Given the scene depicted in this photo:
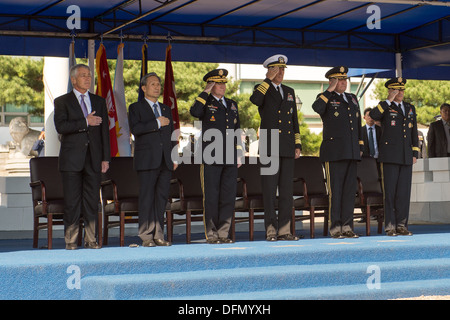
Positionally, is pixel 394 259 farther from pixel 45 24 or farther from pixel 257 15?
pixel 45 24

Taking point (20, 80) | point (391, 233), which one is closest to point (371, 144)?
point (391, 233)

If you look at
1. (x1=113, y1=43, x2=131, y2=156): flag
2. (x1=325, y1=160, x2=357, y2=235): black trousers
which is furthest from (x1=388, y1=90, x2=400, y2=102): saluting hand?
(x1=113, y1=43, x2=131, y2=156): flag

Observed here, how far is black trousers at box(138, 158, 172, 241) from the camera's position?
6.82m

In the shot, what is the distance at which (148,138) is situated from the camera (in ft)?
22.4

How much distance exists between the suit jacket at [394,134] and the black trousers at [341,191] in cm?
40

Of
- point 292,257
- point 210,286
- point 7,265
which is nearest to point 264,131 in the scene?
point 292,257

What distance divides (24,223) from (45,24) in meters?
2.64

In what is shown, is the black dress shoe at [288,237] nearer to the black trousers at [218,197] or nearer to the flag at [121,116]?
the black trousers at [218,197]

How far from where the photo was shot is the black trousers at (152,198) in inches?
269

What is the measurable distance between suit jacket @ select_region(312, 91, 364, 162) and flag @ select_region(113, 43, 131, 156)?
3381 millimetres

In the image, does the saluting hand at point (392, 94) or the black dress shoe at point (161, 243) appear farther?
the saluting hand at point (392, 94)

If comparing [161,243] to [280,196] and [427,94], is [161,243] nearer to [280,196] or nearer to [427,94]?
[280,196]

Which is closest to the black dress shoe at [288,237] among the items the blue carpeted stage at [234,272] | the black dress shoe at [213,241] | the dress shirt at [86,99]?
the black dress shoe at [213,241]

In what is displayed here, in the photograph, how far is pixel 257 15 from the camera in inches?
427
